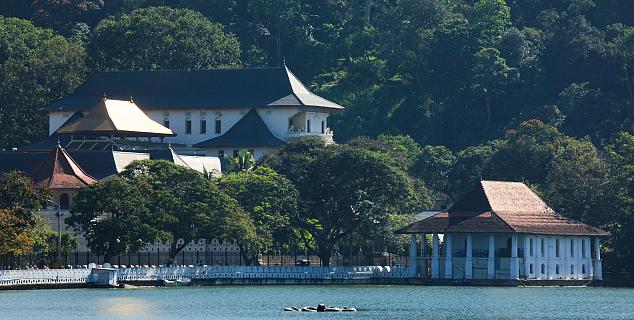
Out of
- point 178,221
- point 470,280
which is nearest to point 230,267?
point 178,221

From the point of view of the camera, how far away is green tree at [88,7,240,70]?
18175 centimetres

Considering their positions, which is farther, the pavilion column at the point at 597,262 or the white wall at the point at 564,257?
the pavilion column at the point at 597,262

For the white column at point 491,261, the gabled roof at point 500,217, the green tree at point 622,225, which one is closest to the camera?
the gabled roof at point 500,217

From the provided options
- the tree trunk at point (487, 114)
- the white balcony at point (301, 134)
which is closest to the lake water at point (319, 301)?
the white balcony at point (301, 134)

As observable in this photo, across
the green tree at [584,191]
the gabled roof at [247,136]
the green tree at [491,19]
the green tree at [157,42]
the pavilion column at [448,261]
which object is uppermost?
the green tree at [491,19]

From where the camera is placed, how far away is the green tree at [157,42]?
596ft

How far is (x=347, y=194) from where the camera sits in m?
146

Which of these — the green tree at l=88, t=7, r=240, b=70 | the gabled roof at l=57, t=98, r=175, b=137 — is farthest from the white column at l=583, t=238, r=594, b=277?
the green tree at l=88, t=7, r=240, b=70

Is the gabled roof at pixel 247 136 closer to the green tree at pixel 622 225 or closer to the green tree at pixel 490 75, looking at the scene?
the green tree at pixel 490 75

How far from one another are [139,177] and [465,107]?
53.7 metres

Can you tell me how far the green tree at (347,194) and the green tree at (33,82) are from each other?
121 ft

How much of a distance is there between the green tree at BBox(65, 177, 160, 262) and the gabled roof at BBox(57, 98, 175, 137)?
2472 cm

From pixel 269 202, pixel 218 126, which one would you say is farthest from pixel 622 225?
pixel 218 126

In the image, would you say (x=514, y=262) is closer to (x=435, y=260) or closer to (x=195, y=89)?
(x=435, y=260)
